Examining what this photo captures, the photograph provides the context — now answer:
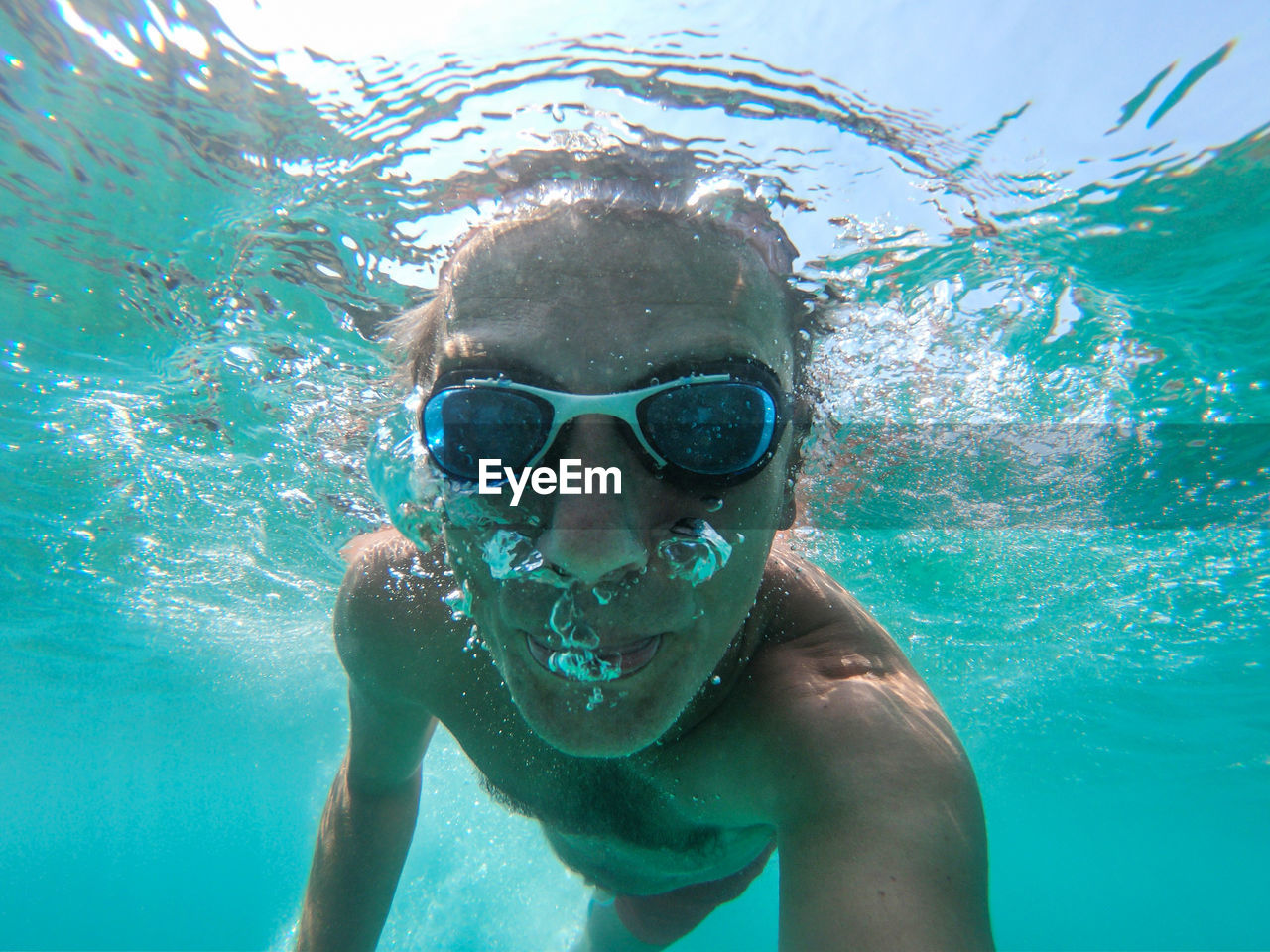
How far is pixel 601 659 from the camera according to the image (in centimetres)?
257

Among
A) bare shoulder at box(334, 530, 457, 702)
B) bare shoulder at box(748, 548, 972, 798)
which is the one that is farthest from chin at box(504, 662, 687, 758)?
bare shoulder at box(334, 530, 457, 702)

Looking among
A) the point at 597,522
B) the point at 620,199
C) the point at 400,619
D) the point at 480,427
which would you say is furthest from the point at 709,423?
the point at 400,619

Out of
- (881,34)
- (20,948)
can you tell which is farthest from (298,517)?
(20,948)

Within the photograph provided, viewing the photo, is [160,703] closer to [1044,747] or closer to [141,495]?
[141,495]

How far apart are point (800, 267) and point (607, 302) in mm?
3416

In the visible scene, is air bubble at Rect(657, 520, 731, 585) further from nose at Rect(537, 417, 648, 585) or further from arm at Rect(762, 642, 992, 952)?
arm at Rect(762, 642, 992, 952)

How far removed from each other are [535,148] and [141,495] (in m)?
13.5

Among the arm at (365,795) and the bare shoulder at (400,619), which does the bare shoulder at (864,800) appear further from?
the arm at (365,795)

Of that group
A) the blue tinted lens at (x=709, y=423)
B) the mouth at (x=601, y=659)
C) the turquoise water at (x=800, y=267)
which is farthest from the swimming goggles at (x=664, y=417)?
the turquoise water at (x=800, y=267)

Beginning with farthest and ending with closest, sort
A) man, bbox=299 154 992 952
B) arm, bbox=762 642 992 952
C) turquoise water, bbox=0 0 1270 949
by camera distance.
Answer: turquoise water, bbox=0 0 1270 949, man, bbox=299 154 992 952, arm, bbox=762 642 992 952

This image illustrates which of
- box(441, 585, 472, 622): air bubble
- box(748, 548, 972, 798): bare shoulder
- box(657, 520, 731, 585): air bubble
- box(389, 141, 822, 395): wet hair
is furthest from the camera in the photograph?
box(389, 141, 822, 395): wet hair

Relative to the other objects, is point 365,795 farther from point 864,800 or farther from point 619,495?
point 864,800

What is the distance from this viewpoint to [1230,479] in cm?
1091

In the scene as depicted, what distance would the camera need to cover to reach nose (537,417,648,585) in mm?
2475
